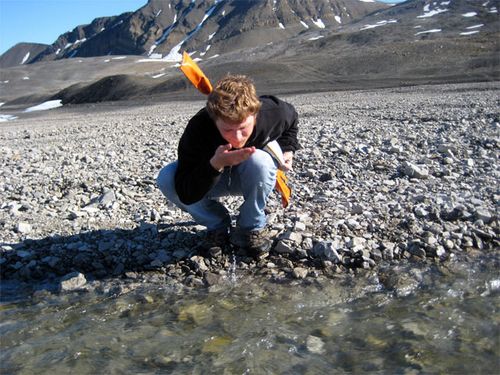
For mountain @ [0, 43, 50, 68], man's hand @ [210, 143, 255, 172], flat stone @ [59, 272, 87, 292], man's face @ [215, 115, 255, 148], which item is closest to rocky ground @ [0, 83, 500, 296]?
flat stone @ [59, 272, 87, 292]

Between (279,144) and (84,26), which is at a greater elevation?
(84,26)

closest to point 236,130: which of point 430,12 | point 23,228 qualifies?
point 23,228

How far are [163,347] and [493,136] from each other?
6933mm

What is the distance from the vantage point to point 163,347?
11.0 ft

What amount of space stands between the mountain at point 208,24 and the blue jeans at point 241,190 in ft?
367

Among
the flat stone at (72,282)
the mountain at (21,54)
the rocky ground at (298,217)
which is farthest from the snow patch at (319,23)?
the flat stone at (72,282)

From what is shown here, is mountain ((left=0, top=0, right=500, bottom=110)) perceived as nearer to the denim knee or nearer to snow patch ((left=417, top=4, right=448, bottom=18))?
snow patch ((left=417, top=4, right=448, bottom=18))

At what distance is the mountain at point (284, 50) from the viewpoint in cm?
3688

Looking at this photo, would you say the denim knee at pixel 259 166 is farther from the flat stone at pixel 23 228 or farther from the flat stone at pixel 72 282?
the flat stone at pixel 23 228

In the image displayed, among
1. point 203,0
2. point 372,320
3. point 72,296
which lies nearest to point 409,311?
point 372,320

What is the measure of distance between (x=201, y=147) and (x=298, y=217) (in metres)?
1.72

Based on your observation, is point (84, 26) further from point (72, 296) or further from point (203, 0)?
point (72, 296)

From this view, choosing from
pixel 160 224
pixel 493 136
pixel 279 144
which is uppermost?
pixel 279 144

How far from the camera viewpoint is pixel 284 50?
69.5m
